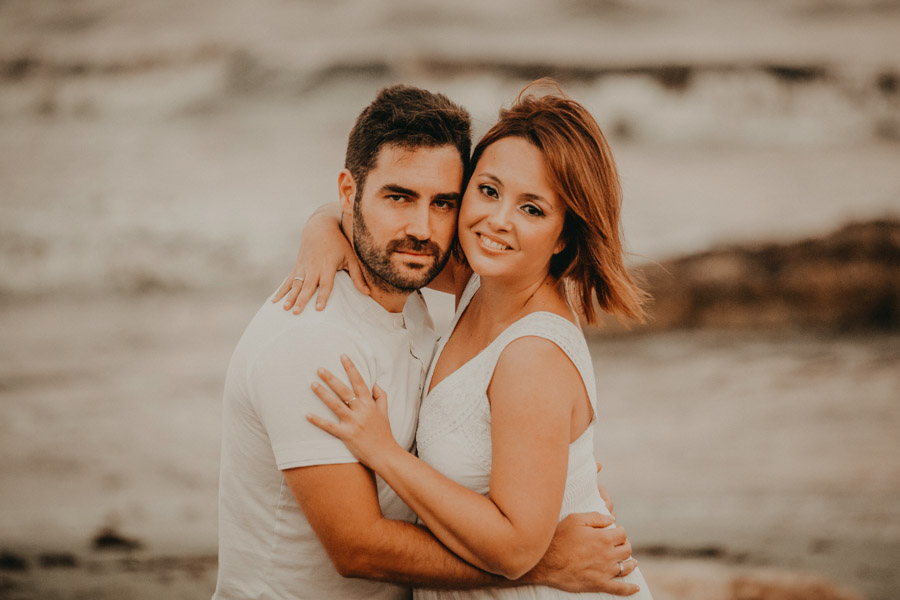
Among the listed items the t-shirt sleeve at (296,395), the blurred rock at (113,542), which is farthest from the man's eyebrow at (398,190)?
the blurred rock at (113,542)

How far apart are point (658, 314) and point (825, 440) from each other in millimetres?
1527

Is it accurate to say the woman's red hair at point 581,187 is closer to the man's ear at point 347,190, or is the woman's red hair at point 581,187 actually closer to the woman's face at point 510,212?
the woman's face at point 510,212

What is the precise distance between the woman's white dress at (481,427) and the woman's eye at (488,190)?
252 mm

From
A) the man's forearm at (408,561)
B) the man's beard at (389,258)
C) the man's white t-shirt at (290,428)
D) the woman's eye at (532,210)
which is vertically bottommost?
the man's forearm at (408,561)

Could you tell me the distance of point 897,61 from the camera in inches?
236

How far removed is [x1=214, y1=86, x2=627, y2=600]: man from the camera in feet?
4.42

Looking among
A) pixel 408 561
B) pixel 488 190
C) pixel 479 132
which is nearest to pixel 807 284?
pixel 479 132

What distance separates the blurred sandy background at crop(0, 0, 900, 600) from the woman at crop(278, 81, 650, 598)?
3.57 m

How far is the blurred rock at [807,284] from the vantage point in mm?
5742

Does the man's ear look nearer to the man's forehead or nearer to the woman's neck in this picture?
the man's forehead

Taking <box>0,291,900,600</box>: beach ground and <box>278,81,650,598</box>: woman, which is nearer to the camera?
<box>278,81,650,598</box>: woman

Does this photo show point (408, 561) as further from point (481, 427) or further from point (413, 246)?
point (413, 246)

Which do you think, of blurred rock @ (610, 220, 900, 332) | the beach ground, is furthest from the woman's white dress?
blurred rock @ (610, 220, 900, 332)

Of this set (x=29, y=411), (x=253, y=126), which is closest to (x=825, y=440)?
(x=253, y=126)
